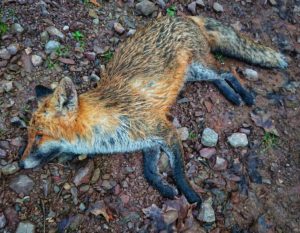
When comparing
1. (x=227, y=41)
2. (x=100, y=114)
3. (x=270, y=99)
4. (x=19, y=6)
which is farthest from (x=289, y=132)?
(x=19, y=6)

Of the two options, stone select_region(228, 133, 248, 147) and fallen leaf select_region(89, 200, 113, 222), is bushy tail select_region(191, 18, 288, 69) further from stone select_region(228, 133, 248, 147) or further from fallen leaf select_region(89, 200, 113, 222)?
fallen leaf select_region(89, 200, 113, 222)

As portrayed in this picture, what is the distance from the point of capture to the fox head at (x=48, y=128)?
4.85 m

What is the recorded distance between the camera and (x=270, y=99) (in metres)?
6.46

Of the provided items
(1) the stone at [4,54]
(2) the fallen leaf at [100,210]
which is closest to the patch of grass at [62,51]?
(1) the stone at [4,54]

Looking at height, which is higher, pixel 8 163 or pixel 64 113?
pixel 64 113

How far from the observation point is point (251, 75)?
6.75 m

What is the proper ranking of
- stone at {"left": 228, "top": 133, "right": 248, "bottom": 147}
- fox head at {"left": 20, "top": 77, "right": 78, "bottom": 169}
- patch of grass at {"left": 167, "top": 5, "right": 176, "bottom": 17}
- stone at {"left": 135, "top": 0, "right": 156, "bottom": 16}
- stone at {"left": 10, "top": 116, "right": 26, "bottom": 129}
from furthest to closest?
patch of grass at {"left": 167, "top": 5, "right": 176, "bottom": 17}
stone at {"left": 135, "top": 0, "right": 156, "bottom": 16}
stone at {"left": 228, "top": 133, "right": 248, "bottom": 147}
stone at {"left": 10, "top": 116, "right": 26, "bottom": 129}
fox head at {"left": 20, "top": 77, "right": 78, "bottom": 169}

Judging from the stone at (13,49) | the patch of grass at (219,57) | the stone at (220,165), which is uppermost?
the stone at (13,49)

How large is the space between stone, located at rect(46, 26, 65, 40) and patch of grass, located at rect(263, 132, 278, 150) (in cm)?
370

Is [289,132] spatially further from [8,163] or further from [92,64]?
[8,163]

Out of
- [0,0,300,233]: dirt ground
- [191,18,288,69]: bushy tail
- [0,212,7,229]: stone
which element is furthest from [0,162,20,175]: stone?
[191,18,288,69]: bushy tail

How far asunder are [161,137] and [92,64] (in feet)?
6.19

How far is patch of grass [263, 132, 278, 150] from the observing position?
19.1 feet

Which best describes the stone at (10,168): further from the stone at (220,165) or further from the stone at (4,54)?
the stone at (220,165)
